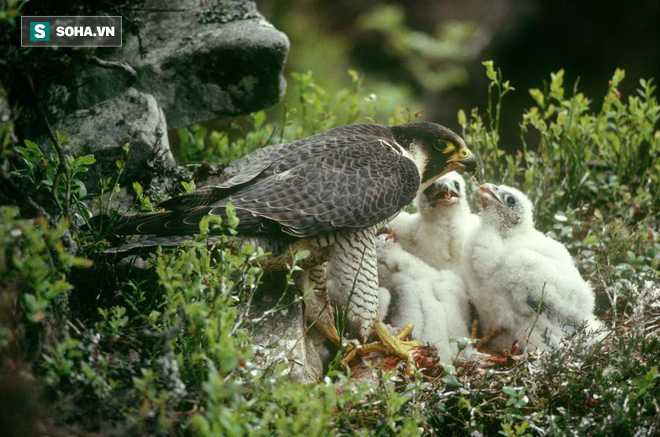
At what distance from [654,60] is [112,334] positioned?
8861 mm

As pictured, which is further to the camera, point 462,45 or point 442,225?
point 462,45

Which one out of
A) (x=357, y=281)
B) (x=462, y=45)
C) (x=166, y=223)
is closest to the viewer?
(x=166, y=223)

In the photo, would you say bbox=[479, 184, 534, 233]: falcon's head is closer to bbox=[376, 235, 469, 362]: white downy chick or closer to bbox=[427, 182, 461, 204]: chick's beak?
bbox=[427, 182, 461, 204]: chick's beak

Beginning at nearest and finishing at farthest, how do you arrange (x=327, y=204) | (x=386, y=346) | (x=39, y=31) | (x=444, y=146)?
(x=39, y=31) < (x=327, y=204) < (x=386, y=346) < (x=444, y=146)

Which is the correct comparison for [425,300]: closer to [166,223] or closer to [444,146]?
[444,146]

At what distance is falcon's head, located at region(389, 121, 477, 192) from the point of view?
4219 mm

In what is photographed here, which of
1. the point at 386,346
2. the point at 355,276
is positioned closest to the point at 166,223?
the point at 355,276

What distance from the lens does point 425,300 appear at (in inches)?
169

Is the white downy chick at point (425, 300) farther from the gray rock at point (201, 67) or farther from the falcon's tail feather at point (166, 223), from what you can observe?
the gray rock at point (201, 67)

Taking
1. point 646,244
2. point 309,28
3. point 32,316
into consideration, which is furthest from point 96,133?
point 309,28

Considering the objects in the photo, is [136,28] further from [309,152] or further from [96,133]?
[309,152]

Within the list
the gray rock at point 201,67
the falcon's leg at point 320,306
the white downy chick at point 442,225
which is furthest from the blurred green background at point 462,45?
the falcon's leg at point 320,306

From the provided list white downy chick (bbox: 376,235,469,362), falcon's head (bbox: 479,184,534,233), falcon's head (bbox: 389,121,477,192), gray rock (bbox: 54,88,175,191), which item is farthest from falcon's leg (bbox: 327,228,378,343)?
gray rock (bbox: 54,88,175,191)

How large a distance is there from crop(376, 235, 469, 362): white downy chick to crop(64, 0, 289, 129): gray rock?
168 cm
